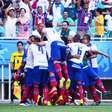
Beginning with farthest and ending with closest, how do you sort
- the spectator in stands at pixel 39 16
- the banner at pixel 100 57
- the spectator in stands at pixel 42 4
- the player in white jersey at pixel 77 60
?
the spectator in stands at pixel 42 4 → the spectator in stands at pixel 39 16 → the banner at pixel 100 57 → the player in white jersey at pixel 77 60

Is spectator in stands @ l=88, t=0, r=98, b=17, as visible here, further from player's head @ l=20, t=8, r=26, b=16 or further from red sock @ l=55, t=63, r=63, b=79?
red sock @ l=55, t=63, r=63, b=79

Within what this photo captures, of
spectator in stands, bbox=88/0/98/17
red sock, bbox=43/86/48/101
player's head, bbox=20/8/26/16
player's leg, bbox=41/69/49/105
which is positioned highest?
spectator in stands, bbox=88/0/98/17

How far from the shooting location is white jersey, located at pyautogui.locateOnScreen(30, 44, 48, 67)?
14742 mm

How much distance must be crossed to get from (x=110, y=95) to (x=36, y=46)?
4915 millimetres

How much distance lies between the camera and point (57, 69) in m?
14.7

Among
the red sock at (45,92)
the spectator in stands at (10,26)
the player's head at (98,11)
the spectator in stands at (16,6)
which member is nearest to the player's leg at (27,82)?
the red sock at (45,92)

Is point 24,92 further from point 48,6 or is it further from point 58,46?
point 48,6

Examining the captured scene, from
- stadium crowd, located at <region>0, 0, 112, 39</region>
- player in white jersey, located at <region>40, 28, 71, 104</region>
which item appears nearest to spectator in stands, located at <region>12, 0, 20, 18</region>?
stadium crowd, located at <region>0, 0, 112, 39</region>

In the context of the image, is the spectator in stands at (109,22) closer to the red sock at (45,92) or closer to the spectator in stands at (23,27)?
the spectator in stands at (23,27)

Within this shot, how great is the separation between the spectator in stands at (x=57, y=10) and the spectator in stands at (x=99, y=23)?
1160 millimetres

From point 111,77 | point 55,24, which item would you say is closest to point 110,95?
point 111,77

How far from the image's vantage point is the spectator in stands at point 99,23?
60.2 feet

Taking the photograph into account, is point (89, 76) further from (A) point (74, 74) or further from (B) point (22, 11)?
(B) point (22, 11)

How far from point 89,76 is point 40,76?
50.0 inches
